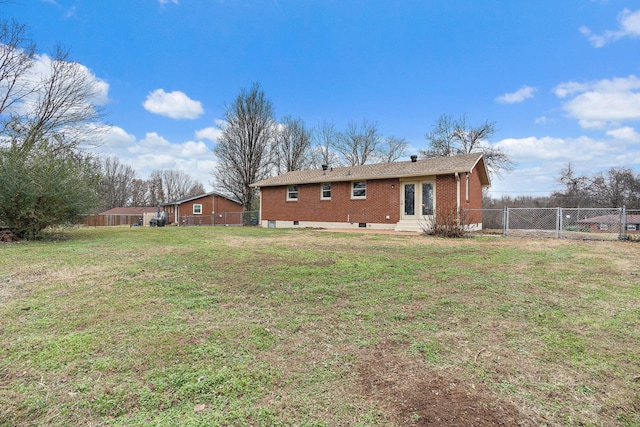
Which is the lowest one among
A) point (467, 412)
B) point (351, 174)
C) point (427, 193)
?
point (467, 412)

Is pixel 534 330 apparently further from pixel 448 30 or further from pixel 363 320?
pixel 448 30

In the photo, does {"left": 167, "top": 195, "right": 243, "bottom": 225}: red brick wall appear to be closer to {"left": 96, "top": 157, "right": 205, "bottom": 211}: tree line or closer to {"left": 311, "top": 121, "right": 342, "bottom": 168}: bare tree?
{"left": 311, "top": 121, "right": 342, "bottom": 168}: bare tree

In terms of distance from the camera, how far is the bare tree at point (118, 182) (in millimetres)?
47219

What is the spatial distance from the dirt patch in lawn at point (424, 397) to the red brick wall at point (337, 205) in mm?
12343

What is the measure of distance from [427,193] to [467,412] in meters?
12.6

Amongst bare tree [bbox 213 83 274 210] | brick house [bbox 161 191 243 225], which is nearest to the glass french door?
bare tree [bbox 213 83 274 210]

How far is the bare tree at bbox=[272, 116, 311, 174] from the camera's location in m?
33.5

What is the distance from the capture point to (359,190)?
50.4 ft

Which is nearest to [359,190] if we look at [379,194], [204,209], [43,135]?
[379,194]

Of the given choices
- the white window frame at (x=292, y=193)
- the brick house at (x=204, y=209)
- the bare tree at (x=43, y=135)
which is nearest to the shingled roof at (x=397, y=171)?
the white window frame at (x=292, y=193)

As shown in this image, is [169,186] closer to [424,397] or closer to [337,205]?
[337,205]

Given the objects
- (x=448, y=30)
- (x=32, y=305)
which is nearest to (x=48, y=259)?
(x=32, y=305)

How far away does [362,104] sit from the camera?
22328 mm

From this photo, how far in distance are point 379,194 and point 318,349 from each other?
12.7 metres
